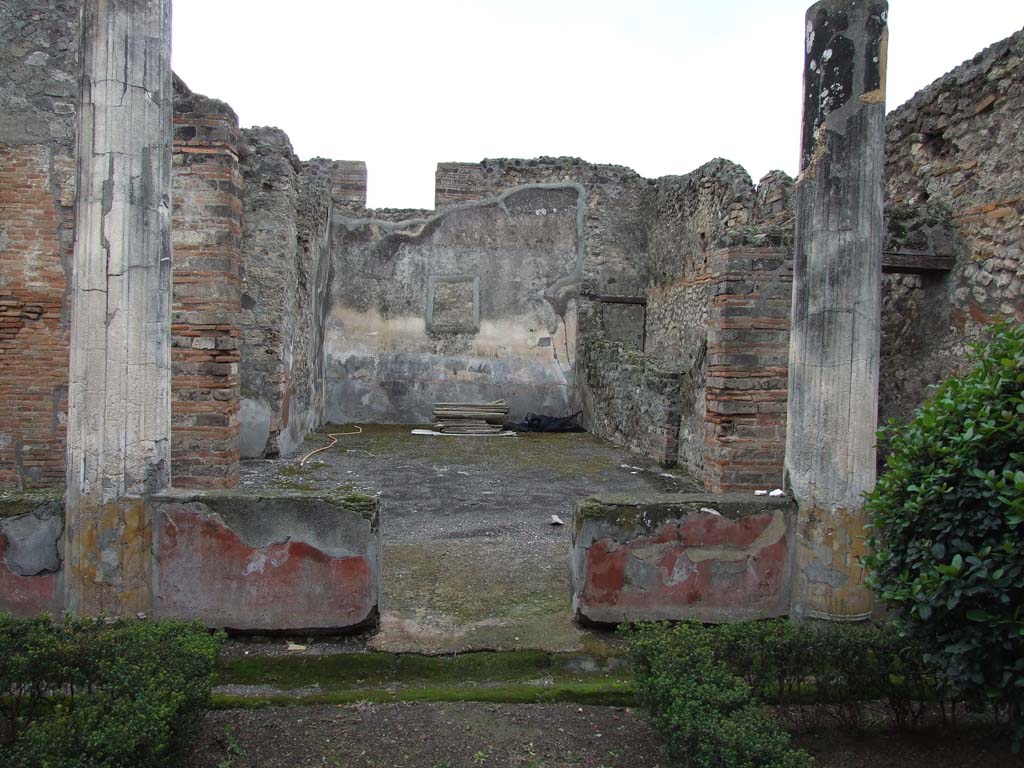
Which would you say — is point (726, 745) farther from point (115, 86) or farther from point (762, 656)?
point (115, 86)

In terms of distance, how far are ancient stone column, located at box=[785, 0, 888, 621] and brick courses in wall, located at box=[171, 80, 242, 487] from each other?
3893 mm

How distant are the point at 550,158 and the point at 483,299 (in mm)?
2880

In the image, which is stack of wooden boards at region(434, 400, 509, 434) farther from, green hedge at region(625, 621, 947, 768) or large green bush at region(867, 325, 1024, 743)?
large green bush at region(867, 325, 1024, 743)

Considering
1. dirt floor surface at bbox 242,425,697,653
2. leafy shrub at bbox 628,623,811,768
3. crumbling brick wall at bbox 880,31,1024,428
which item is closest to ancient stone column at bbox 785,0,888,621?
leafy shrub at bbox 628,623,811,768

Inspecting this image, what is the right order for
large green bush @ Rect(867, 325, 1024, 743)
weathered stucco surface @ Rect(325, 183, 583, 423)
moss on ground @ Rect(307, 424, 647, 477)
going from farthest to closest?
weathered stucco surface @ Rect(325, 183, 583, 423) < moss on ground @ Rect(307, 424, 647, 477) < large green bush @ Rect(867, 325, 1024, 743)

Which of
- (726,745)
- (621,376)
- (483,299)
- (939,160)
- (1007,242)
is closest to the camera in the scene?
(726,745)

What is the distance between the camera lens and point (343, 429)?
1227 centimetres

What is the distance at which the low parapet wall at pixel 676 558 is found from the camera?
12.5ft

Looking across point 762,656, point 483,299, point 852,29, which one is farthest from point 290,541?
point 483,299

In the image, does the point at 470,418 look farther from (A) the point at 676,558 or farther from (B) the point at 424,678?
(B) the point at 424,678

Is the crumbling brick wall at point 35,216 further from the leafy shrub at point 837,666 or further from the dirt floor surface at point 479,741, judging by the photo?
the leafy shrub at point 837,666

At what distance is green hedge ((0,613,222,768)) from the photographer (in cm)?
232

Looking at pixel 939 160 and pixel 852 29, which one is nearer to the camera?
pixel 852 29

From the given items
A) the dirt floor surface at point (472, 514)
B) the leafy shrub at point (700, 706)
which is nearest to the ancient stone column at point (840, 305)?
the leafy shrub at point (700, 706)
